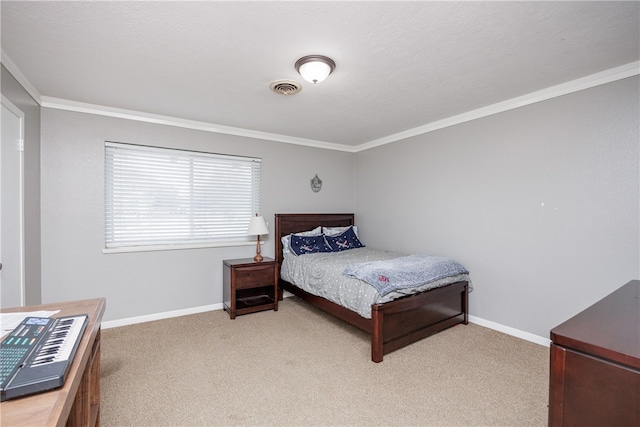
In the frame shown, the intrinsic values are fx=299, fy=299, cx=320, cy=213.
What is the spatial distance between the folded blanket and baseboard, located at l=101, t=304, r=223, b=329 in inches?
77.7

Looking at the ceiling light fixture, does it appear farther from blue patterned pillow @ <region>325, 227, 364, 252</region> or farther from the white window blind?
blue patterned pillow @ <region>325, 227, 364, 252</region>

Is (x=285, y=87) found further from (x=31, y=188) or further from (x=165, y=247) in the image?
(x=31, y=188)

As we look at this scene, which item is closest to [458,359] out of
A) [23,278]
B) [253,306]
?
[253,306]

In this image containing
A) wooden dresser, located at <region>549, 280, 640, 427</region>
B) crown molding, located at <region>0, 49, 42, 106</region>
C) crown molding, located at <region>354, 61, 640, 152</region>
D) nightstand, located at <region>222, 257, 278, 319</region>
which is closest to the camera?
wooden dresser, located at <region>549, 280, 640, 427</region>

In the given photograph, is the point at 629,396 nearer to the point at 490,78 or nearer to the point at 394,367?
the point at 394,367

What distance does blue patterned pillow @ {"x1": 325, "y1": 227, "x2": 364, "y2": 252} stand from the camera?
432 centimetres

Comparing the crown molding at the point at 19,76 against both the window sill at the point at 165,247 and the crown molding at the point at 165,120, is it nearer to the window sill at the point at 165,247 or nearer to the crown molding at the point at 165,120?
the crown molding at the point at 165,120

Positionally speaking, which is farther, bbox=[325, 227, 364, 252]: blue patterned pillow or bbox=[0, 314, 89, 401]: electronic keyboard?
bbox=[325, 227, 364, 252]: blue patterned pillow

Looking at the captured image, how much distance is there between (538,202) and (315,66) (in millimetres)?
2410

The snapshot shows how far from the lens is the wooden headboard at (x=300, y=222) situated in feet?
14.1

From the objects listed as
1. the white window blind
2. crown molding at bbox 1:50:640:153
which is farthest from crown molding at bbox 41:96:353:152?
the white window blind

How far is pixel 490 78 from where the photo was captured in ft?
8.26

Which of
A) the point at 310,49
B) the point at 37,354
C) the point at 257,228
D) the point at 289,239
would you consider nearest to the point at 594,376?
the point at 37,354

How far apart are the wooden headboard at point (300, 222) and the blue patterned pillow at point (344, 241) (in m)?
0.30
